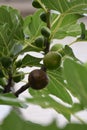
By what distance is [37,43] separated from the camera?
469mm

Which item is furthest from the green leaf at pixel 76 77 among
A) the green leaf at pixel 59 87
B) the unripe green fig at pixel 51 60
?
the green leaf at pixel 59 87

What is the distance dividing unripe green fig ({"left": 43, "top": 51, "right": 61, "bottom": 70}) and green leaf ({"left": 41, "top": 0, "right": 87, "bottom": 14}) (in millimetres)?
74

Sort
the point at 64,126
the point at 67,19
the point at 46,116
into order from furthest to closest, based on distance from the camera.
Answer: the point at 46,116, the point at 67,19, the point at 64,126

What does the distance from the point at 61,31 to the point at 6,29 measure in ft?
0.33

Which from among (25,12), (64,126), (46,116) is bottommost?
(46,116)

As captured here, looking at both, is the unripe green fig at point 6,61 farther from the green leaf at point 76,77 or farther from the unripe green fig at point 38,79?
the green leaf at point 76,77

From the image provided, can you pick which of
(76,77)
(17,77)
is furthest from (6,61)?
(76,77)

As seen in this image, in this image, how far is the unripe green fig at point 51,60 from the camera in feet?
1.42

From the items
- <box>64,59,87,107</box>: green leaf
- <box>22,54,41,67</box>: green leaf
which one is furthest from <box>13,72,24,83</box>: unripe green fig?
<box>64,59,87,107</box>: green leaf

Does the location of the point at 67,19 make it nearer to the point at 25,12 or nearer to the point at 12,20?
the point at 12,20

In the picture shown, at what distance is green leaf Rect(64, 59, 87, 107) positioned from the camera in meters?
0.17

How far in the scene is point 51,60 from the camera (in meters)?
0.43

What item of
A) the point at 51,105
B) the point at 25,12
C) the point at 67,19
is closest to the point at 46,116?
the point at 25,12

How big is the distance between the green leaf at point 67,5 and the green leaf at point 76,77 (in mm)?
309
